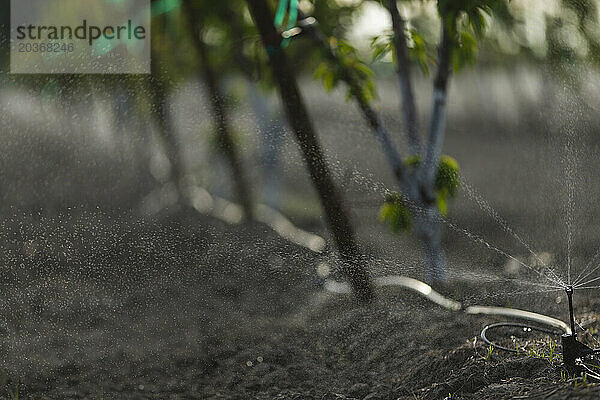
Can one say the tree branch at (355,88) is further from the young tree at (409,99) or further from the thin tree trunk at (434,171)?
the thin tree trunk at (434,171)

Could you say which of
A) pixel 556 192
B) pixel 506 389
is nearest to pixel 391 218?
pixel 506 389

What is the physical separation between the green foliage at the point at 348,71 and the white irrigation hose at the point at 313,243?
0.79 metres

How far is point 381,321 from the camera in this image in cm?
296

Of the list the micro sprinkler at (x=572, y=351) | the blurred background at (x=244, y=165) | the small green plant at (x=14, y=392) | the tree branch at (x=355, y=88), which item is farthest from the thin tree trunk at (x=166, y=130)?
the micro sprinkler at (x=572, y=351)

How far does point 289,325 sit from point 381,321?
0.41 metres

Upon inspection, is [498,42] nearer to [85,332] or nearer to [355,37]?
[355,37]

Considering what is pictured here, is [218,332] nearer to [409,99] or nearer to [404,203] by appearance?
[404,203]

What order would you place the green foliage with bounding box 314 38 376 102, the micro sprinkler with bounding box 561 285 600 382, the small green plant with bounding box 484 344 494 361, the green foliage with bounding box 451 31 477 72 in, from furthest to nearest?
the green foliage with bounding box 314 38 376 102
the green foliage with bounding box 451 31 477 72
the small green plant with bounding box 484 344 494 361
the micro sprinkler with bounding box 561 285 600 382

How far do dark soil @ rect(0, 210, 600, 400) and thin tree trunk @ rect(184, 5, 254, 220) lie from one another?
301 millimetres

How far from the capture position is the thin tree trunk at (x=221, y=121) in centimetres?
434

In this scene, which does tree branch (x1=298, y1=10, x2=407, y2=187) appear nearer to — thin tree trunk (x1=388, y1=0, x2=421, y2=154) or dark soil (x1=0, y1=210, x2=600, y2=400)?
thin tree trunk (x1=388, y1=0, x2=421, y2=154)

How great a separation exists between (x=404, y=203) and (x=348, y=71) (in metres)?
0.54

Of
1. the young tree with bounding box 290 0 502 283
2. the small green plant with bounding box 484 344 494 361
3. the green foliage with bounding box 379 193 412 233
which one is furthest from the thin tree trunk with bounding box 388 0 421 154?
the small green plant with bounding box 484 344 494 361

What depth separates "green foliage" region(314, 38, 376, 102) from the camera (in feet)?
9.83
